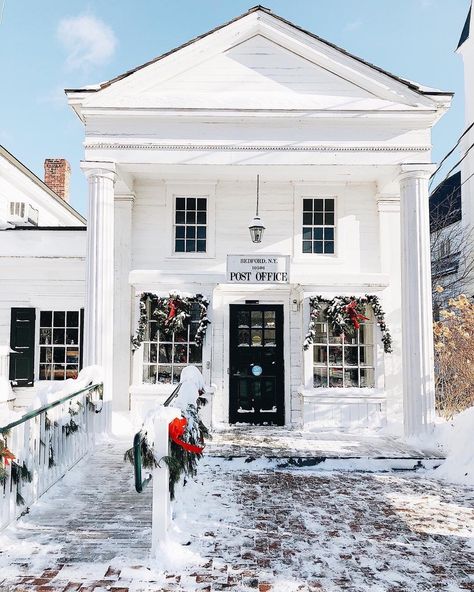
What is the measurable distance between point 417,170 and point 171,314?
4.89 metres

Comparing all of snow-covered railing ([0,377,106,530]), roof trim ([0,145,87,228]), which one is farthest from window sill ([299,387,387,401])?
roof trim ([0,145,87,228])

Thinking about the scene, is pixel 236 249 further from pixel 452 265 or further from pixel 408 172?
pixel 452 265

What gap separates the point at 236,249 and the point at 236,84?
2930 mm

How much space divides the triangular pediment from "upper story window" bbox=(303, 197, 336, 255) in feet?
7.06

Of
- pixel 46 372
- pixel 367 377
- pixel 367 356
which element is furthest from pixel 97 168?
pixel 367 377

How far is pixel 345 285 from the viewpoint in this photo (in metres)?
9.59

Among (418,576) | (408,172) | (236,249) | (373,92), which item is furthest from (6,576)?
(373,92)

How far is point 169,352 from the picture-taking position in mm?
9805

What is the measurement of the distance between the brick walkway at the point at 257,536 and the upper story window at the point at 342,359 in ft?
9.97

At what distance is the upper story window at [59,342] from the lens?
10719 mm

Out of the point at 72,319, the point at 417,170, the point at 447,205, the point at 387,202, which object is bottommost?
the point at 72,319

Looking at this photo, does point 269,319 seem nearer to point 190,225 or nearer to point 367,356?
point 367,356

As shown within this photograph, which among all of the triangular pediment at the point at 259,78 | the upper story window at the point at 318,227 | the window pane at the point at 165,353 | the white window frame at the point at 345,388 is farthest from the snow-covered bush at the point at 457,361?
the window pane at the point at 165,353

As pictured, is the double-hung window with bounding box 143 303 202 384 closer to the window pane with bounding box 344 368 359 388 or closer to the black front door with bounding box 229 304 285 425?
the black front door with bounding box 229 304 285 425
